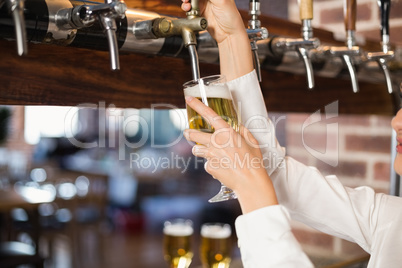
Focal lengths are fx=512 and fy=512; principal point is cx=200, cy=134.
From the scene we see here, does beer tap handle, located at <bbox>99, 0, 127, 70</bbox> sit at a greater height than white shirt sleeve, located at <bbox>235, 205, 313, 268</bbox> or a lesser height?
greater

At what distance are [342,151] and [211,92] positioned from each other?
1375mm

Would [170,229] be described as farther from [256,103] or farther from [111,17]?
[111,17]

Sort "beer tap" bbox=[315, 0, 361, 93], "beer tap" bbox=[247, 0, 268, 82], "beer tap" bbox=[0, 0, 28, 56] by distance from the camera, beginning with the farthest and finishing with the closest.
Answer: "beer tap" bbox=[315, 0, 361, 93], "beer tap" bbox=[247, 0, 268, 82], "beer tap" bbox=[0, 0, 28, 56]

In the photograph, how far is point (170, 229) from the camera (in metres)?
1.65

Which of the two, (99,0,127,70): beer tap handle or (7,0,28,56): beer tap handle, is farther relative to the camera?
(99,0,127,70): beer tap handle

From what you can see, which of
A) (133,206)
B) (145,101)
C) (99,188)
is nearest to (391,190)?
(145,101)

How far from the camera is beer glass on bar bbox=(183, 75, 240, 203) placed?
957 mm

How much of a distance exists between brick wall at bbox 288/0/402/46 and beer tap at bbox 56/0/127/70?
1.49 meters

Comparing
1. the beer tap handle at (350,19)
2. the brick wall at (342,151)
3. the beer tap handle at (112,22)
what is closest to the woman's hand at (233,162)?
the beer tap handle at (112,22)

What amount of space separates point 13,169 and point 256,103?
677 cm

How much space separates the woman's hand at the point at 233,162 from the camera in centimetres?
92

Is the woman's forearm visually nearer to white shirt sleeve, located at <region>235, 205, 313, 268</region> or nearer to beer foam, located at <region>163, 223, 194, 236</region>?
white shirt sleeve, located at <region>235, 205, 313, 268</region>

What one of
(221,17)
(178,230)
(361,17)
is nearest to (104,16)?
(221,17)

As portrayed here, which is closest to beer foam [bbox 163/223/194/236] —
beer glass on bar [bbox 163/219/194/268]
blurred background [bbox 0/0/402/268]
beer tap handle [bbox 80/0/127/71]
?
beer glass on bar [bbox 163/219/194/268]
